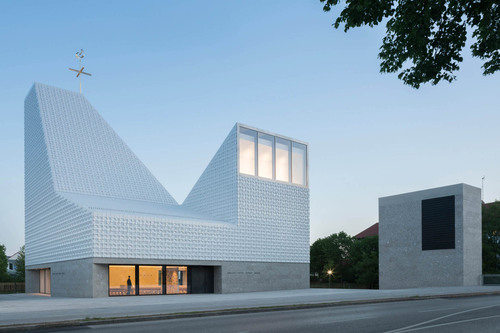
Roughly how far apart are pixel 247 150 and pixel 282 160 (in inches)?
180

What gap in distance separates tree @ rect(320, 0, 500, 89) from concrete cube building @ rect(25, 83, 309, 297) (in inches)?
1081

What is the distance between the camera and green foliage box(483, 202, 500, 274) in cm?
6375

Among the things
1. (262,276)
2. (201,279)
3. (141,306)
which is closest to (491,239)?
(262,276)

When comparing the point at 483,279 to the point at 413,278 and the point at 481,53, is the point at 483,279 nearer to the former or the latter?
the point at 413,278

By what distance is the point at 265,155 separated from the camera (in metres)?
43.4

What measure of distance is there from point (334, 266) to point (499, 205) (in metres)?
35.2

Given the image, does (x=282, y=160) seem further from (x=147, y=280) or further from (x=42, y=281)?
(x=42, y=281)

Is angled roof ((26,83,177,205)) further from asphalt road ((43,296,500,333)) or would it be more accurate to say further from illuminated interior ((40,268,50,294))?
asphalt road ((43,296,500,333))

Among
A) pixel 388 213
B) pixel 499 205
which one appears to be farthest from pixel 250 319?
pixel 499 205

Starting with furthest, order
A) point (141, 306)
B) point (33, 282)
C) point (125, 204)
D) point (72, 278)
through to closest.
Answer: point (33, 282) → point (125, 204) → point (72, 278) → point (141, 306)

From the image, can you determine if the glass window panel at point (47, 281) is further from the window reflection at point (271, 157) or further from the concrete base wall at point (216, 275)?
the window reflection at point (271, 157)

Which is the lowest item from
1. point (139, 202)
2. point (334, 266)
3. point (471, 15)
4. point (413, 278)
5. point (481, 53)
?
point (334, 266)

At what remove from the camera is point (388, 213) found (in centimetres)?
5288

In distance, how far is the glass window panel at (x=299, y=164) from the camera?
4581 centimetres
